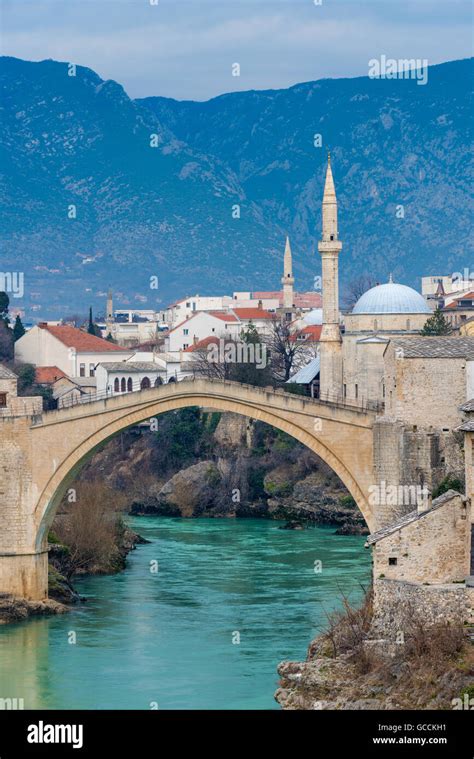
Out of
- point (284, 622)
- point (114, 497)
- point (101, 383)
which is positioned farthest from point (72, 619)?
point (101, 383)

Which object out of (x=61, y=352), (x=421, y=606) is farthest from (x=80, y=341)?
(x=421, y=606)

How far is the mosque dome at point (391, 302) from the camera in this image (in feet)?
177

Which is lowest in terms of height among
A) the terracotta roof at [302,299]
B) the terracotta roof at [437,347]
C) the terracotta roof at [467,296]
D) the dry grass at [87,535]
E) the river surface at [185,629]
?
the river surface at [185,629]

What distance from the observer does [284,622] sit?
36969mm

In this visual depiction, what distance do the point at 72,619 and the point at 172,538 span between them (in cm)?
1493

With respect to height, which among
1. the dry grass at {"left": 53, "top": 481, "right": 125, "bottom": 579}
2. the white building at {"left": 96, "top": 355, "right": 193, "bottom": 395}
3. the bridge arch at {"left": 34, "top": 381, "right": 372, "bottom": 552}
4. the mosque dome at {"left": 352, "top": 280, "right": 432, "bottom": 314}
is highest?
the mosque dome at {"left": 352, "top": 280, "right": 432, "bottom": 314}

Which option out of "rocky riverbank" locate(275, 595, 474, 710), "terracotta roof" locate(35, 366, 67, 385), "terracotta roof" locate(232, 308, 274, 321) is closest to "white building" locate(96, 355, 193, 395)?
"terracotta roof" locate(35, 366, 67, 385)

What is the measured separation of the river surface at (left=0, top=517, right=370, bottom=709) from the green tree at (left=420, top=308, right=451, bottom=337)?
6.96 metres

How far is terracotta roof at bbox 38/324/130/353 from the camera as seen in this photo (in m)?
86.2

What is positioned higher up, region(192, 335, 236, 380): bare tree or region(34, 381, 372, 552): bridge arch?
region(192, 335, 236, 380): bare tree

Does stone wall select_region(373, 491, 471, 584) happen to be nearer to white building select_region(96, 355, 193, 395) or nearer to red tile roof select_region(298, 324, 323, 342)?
red tile roof select_region(298, 324, 323, 342)

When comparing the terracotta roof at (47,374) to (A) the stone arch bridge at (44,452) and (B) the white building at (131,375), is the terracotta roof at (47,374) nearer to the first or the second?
(B) the white building at (131,375)

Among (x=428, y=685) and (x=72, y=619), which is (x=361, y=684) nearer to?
(x=428, y=685)

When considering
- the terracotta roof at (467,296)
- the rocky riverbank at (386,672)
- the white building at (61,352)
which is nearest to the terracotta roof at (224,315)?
the white building at (61,352)
